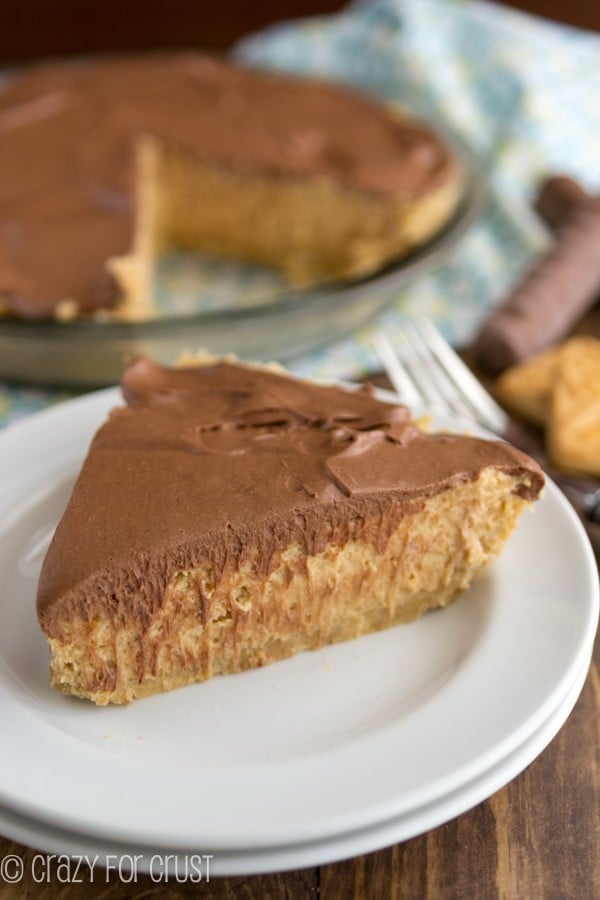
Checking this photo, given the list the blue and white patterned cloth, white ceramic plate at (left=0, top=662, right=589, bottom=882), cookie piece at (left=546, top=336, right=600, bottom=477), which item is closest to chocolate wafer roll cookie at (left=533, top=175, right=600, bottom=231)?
the blue and white patterned cloth

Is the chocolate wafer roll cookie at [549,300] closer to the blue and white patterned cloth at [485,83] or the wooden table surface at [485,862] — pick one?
the blue and white patterned cloth at [485,83]

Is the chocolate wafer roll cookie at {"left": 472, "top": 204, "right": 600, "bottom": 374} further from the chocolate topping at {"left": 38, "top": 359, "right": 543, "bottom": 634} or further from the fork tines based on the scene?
the chocolate topping at {"left": 38, "top": 359, "right": 543, "bottom": 634}

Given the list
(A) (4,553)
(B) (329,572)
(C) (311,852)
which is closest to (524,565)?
A: (B) (329,572)

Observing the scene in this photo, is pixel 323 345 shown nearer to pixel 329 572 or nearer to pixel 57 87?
pixel 329 572

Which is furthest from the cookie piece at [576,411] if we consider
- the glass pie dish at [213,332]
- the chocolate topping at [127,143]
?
the chocolate topping at [127,143]

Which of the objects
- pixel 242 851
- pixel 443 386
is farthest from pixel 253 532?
pixel 443 386

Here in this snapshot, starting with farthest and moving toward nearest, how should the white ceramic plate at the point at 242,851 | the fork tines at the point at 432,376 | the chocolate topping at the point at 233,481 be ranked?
the fork tines at the point at 432,376, the chocolate topping at the point at 233,481, the white ceramic plate at the point at 242,851
